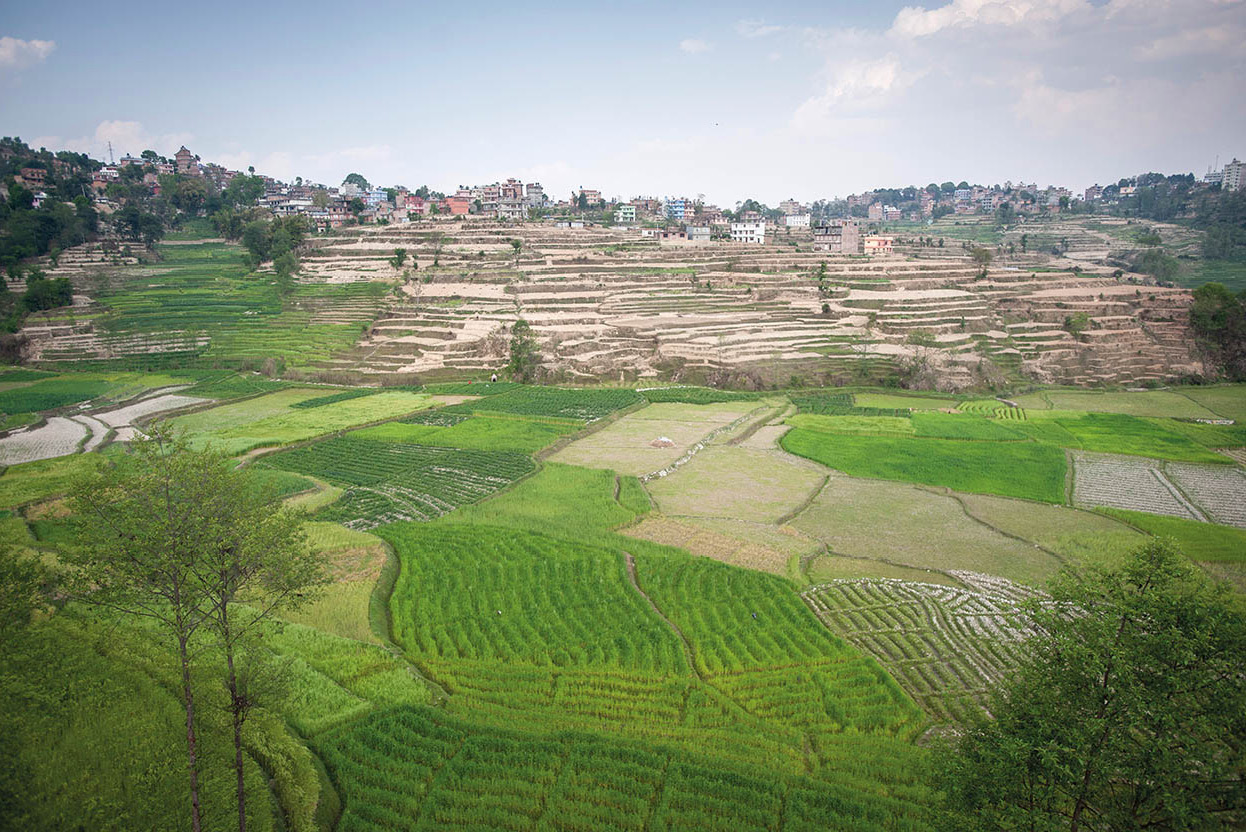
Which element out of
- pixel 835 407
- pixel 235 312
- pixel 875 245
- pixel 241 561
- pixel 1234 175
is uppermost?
pixel 1234 175

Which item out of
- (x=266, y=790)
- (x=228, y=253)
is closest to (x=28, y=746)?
(x=266, y=790)

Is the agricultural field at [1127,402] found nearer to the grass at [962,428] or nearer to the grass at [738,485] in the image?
the grass at [962,428]

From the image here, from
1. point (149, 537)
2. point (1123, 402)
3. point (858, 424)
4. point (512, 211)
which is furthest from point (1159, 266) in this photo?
point (149, 537)

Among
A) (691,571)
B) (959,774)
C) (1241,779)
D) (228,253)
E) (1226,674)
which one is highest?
(228,253)

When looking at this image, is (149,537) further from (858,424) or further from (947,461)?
(858,424)

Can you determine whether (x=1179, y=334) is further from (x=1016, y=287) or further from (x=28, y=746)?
(x=28, y=746)

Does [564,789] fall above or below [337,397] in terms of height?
below

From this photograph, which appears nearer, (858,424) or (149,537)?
(149,537)

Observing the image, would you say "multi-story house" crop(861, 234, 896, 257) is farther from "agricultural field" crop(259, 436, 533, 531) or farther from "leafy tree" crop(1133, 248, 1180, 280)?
"agricultural field" crop(259, 436, 533, 531)
